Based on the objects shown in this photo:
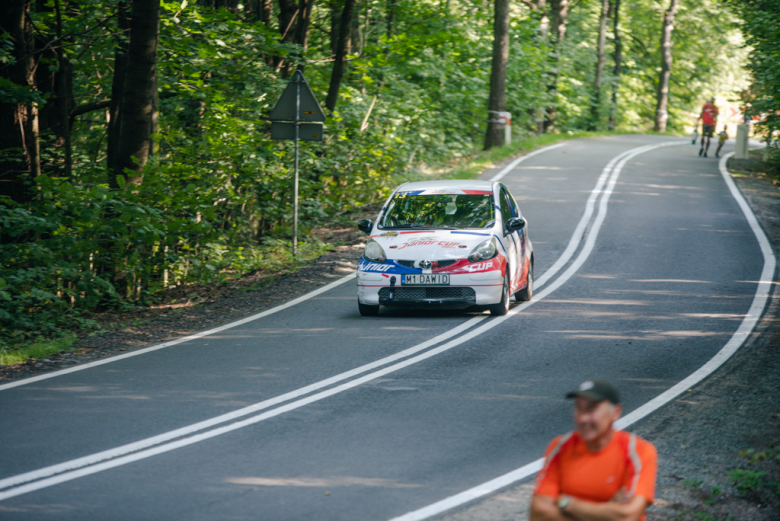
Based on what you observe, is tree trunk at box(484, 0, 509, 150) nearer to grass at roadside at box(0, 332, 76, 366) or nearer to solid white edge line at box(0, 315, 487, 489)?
solid white edge line at box(0, 315, 487, 489)

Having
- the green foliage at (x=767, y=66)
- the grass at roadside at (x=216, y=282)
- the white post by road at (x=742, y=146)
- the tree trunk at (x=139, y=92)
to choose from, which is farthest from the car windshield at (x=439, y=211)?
the white post by road at (x=742, y=146)

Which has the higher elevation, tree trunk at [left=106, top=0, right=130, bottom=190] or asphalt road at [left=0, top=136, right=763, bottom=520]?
tree trunk at [left=106, top=0, right=130, bottom=190]

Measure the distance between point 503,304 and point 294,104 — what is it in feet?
20.3

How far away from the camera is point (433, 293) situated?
33.9 ft

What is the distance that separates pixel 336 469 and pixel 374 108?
18.6 meters

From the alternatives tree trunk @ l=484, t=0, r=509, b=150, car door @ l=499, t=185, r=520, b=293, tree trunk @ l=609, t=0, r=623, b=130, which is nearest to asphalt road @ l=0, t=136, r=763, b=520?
car door @ l=499, t=185, r=520, b=293

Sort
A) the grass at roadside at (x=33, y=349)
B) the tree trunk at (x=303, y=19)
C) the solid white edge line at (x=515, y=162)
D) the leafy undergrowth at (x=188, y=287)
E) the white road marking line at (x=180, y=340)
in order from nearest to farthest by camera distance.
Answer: the white road marking line at (x=180, y=340) → the grass at roadside at (x=33, y=349) → the leafy undergrowth at (x=188, y=287) → the tree trunk at (x=303, y=19) → the solid white edge line at (x=515, y=162)

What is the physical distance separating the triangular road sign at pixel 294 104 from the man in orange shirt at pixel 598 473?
11799mm

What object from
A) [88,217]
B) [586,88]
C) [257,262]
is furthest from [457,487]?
[586,88]

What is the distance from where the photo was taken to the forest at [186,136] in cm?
1137

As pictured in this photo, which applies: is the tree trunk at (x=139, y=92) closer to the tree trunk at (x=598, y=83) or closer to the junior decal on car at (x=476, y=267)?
the junior decal on car at (x=476, y=267)

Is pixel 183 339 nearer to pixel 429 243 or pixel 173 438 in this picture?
pixel 429 243

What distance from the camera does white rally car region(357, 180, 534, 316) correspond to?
404 inches

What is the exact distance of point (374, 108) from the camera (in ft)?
75.8
